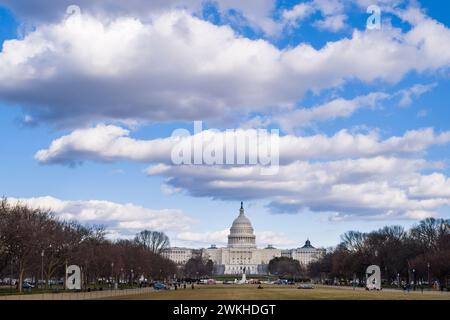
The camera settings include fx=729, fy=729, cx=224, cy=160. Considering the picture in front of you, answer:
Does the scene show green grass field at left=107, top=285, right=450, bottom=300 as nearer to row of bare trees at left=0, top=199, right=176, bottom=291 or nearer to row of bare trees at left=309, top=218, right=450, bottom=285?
row of bare trees at left=0, top=199, right=176, bottom=291

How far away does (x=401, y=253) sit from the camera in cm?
13962

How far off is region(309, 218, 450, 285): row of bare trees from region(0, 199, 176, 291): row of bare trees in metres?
43.0

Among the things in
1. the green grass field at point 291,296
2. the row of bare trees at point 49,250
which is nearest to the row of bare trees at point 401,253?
the green grass field at point 291,296

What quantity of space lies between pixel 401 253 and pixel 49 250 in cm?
7098

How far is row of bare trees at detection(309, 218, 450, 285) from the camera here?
130000mm

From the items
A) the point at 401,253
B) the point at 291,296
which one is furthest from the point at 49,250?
the point at 401,253

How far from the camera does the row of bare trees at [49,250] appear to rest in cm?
8631

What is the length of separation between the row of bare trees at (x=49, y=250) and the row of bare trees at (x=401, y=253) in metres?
43.0

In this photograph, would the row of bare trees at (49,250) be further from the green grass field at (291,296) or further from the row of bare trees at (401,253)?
the row of bare trees at (401,253)

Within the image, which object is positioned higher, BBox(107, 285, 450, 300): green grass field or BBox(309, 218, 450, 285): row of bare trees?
BBox(309, 218, 450, 285): row of bare trees

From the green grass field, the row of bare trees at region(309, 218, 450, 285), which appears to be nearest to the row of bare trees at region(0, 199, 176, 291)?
the green grass field

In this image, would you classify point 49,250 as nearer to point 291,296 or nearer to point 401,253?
point 291,296
